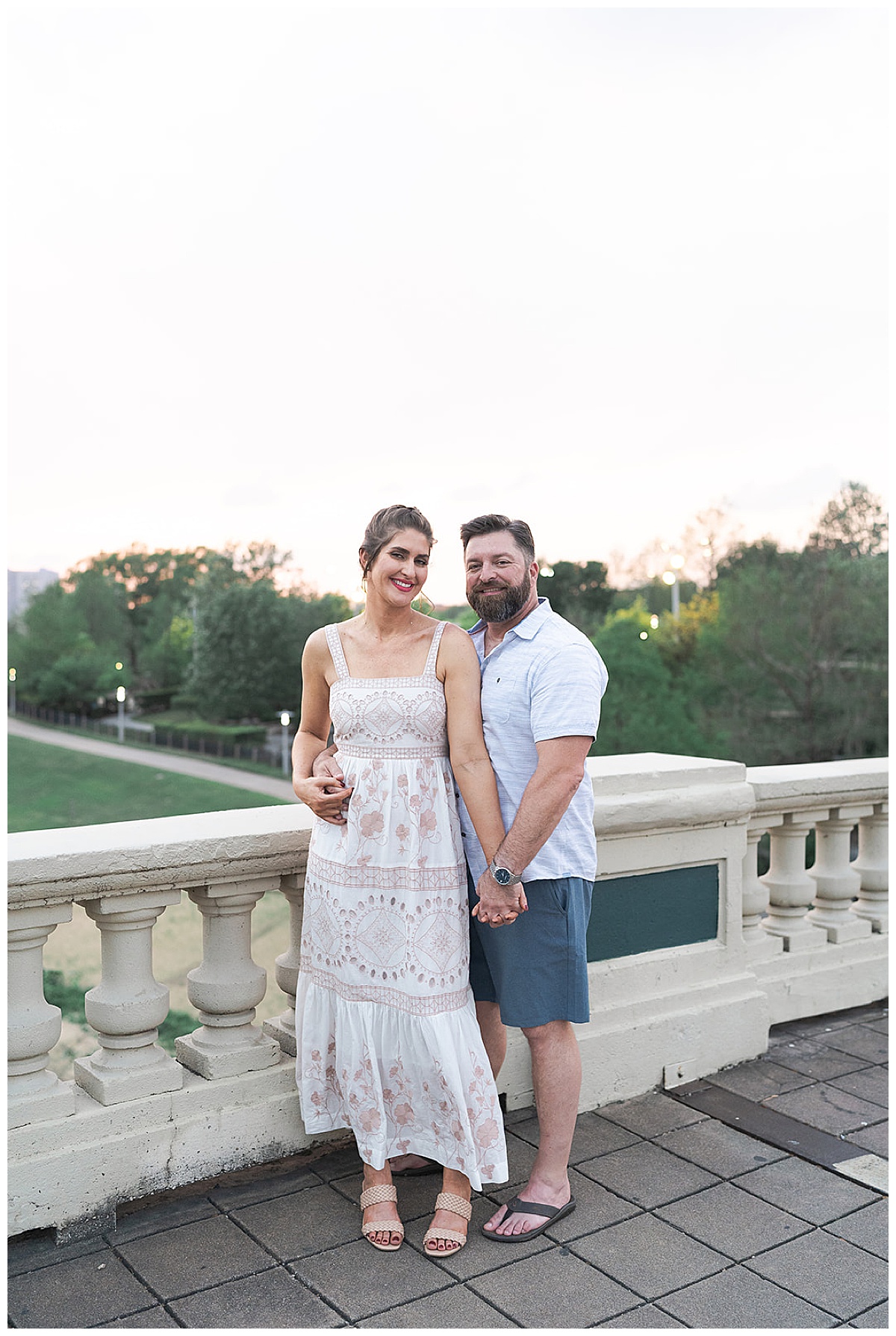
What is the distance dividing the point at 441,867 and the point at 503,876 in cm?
18

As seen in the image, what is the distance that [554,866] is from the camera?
9.31 ft

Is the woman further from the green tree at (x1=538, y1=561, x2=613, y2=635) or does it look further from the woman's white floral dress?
the green tree at (x1=538, y1=561, x2=613, y2=635)

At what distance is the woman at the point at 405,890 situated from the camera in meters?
2.74

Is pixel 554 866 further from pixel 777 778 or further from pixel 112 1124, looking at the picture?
pixel 777 778

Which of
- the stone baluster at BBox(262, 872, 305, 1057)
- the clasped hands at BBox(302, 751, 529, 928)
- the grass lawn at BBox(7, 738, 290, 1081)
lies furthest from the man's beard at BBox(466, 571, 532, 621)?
the grass lawn at BBox(7, 738, 290, 1081)

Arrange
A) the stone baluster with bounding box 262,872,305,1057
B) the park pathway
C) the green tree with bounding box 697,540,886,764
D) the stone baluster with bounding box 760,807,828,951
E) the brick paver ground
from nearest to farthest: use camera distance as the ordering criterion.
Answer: the brick paver ground, the stone baluster with bounding box 262,872,305,1057, the stone baluster with bounding box 760,807,828,951, the green tree with bounding box 697,540,886,764, the park pathway

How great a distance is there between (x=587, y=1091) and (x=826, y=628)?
98.7ft

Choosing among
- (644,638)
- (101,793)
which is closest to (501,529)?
(644,638)

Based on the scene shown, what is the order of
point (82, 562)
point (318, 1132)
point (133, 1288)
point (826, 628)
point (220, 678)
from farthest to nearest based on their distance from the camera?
point (82, 562) → point (220, 678) → point (826, 628) → point (318, 1132) → point (133, 1288)

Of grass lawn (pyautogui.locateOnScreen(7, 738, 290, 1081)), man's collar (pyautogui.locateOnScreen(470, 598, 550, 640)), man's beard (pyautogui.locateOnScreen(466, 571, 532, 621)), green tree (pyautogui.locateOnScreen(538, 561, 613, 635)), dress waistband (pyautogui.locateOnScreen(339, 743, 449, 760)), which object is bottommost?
grass lawn (pyautogui.locateOnScreen(7, 738, 290, 1081))

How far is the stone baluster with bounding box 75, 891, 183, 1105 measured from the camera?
2.87 metres

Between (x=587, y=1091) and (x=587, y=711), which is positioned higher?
(x=587, y=711)

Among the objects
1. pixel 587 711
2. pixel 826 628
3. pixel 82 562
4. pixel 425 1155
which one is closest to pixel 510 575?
pixel 587 711

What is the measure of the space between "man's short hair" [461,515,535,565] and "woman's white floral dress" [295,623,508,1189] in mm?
284
